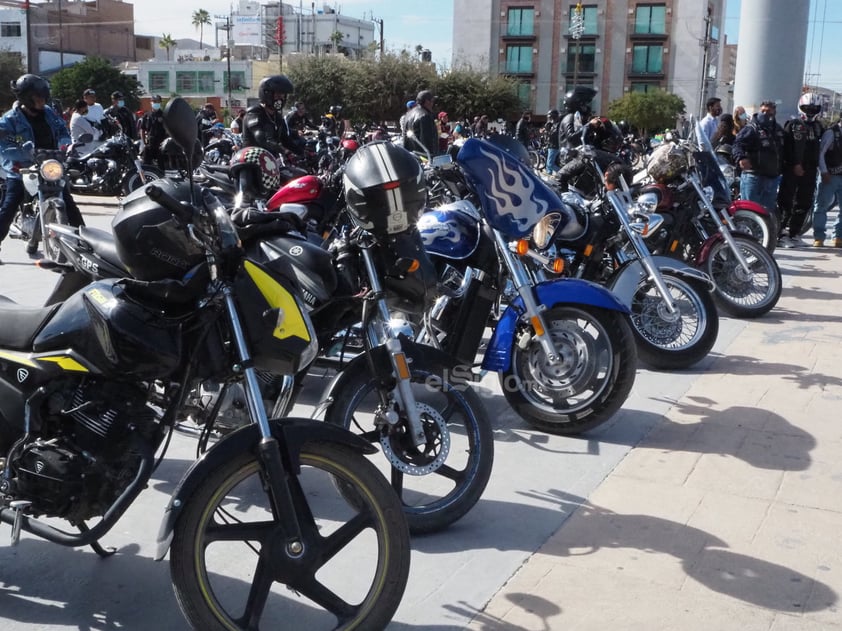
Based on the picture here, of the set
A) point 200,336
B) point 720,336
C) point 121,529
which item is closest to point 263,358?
point 200,336

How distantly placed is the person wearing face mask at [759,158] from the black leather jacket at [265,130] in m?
5.68

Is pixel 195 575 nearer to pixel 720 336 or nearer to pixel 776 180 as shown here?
pixel 720 336

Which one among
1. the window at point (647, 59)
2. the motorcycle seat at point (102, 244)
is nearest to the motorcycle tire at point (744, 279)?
the motorcycle seat at point (102, 244)

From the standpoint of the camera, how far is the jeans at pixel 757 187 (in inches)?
454

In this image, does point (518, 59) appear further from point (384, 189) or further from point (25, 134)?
point (384, 189)

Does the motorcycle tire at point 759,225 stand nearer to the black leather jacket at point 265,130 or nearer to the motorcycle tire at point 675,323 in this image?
the motorcycle tire at point 675,323

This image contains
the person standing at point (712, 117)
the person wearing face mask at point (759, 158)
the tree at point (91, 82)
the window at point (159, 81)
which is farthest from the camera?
the window at point (159, 81)

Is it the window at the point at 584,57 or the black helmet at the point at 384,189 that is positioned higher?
the window at the point at 584,57

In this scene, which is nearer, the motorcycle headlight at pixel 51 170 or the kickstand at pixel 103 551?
the kickstand at pixel 103 551

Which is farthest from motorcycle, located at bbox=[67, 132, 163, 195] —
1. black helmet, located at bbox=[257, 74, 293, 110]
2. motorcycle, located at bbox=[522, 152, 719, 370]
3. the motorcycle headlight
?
motorcycle, located at bbox=[522, 152, 719, 370]

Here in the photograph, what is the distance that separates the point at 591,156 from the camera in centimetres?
657

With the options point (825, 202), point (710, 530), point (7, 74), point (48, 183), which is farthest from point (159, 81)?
point (710, 530)

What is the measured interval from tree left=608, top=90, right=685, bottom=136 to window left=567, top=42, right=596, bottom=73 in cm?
654

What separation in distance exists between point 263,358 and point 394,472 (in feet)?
3.58
